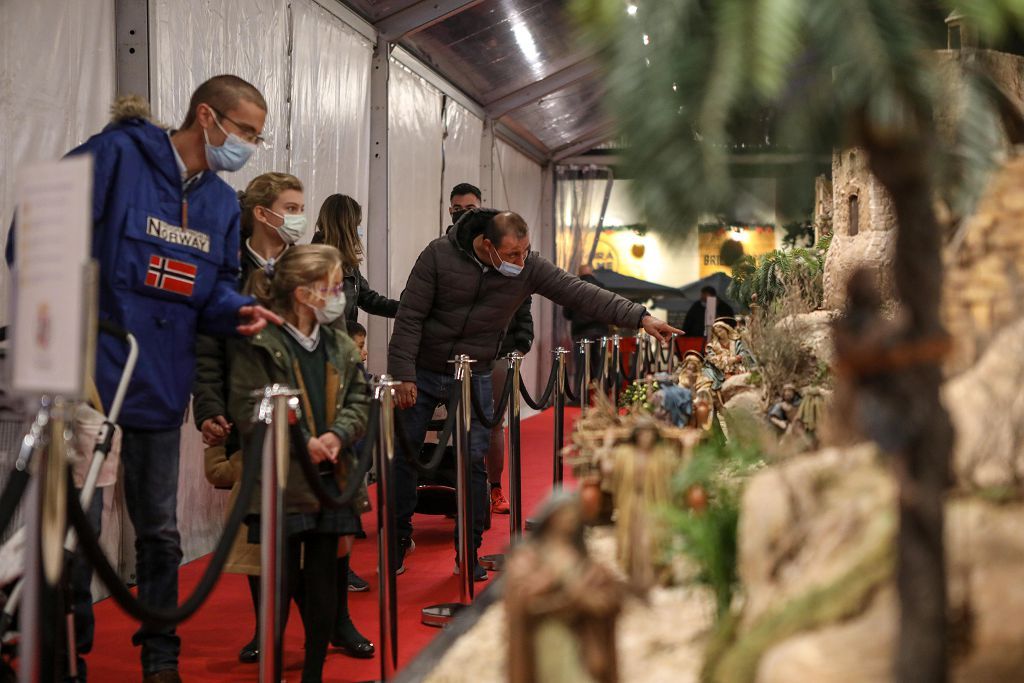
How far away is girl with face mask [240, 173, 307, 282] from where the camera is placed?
4070 millimetres

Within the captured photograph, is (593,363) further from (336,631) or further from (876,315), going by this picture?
(876,315)

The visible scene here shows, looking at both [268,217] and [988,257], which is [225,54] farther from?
[988,257]

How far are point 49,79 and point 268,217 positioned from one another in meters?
1.18

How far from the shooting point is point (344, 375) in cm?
354

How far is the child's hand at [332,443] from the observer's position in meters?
3.35

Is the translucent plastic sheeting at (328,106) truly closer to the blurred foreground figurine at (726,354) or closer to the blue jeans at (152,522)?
the blurred foreground figurine at (726,354)

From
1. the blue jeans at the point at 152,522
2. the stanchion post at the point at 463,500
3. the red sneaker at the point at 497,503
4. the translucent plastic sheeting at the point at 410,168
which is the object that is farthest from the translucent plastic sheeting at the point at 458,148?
the blue jeans at the point at 152,522

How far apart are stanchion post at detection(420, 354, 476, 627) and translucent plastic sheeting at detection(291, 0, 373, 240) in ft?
9.21

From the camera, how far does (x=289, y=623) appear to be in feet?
14.5

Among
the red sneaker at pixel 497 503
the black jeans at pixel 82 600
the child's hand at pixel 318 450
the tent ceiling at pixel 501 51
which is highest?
the tent ceiling at pixel 501 51

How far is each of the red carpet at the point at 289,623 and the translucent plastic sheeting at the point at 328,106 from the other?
7.68ft

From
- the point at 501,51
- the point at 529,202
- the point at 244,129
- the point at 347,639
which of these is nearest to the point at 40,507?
the point at 244,129

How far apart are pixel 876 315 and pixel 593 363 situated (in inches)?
441

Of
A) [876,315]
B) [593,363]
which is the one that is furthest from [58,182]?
[593,363]
